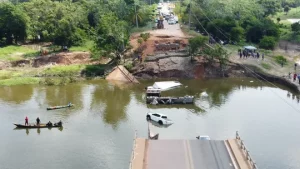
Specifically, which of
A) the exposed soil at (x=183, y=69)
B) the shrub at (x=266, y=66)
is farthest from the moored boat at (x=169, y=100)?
the shrub at (x=266, y=66)

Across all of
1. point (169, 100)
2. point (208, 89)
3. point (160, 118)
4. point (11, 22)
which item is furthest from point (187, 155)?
point (11, 22)

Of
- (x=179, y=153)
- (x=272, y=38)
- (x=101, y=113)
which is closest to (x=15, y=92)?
(x=101, y=113)

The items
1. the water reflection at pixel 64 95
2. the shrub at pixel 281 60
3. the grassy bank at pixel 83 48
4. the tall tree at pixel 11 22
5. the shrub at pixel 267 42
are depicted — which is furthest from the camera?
the tall tree at pixel 11 22

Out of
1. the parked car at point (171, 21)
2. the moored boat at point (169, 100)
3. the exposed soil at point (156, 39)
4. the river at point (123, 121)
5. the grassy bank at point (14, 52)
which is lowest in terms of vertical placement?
the river at point (123, 121)

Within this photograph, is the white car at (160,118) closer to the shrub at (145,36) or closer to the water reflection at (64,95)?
the water reflection at (64,95)

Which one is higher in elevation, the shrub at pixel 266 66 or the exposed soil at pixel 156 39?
the exposed soil at pixel 156 39

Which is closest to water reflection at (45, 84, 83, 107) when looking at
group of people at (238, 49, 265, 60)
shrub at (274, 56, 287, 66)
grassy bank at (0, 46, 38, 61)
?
grassy bank at (0, 46, 38, 61)

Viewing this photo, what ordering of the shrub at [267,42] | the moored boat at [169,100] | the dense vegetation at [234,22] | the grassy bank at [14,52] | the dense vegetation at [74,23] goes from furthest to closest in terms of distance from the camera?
the dense vegetation at [234,22], the shrub at [267,42], the grassy bank at [14,52], the dense vegetation at [74,23], the moored boat at [169,100]

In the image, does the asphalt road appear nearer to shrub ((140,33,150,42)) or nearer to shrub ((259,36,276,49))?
shrub ((140,33,150,42))
